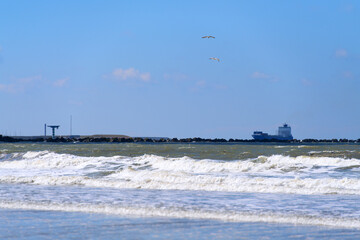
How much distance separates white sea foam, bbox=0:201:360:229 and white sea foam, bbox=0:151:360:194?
5.22 m

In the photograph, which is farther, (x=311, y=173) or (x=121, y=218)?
(x=311, y=173)

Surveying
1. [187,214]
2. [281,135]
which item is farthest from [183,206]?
[281,135]

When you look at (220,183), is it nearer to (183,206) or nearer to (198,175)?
(198,175)

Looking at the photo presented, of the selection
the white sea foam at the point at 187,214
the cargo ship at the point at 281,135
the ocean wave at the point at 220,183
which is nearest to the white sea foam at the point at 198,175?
the ocean wave at the point at 220,183

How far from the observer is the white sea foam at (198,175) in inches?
732

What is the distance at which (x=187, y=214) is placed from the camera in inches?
498

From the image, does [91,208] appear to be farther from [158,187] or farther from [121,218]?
[158,187]

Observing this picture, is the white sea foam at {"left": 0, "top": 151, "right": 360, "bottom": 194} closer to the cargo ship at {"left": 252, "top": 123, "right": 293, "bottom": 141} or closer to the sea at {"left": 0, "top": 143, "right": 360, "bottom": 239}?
the sea at {"left": 0, "top": 143, "right": 360, "bottom": 239}

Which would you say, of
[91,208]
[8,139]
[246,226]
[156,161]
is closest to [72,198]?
[91,208]

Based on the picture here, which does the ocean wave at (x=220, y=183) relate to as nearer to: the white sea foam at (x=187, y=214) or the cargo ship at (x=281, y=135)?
the white sea foam at (x=187, y=214)

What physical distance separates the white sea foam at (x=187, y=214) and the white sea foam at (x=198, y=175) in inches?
206

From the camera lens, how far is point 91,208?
538 inches

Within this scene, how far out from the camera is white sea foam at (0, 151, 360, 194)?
18.6 metres

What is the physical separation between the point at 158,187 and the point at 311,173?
822cm
